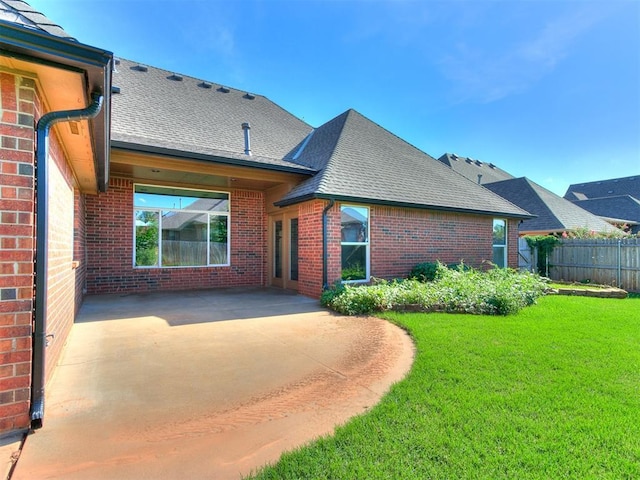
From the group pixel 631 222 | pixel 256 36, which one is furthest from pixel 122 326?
pixel 631 222

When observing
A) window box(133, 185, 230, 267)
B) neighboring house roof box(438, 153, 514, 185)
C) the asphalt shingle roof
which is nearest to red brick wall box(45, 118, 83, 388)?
the asphalt shingle roof

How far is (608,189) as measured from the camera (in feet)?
114

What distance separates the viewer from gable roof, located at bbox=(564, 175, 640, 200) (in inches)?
1309

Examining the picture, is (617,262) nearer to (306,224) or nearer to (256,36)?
(306,224)

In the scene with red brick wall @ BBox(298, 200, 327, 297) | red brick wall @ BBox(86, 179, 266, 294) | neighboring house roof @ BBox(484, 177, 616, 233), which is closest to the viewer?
red brick wall @ BBox(298, 200, 327, 297)

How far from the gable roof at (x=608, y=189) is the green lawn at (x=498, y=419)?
3799 centimetres

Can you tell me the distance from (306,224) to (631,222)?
28.9 m

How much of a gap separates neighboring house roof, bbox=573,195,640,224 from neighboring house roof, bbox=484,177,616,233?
7.04 metres

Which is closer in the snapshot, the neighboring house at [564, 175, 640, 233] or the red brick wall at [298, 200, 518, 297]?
the red brick wall at [298, 200, 518, 297]

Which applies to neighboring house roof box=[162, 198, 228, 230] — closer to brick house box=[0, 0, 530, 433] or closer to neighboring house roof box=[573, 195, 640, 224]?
brick house box=[0, 0, 530, 433]

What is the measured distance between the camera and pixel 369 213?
9352mm

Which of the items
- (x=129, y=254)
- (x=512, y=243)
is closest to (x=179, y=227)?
(x=129, y=254)

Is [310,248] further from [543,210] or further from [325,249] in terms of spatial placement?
[543,210]

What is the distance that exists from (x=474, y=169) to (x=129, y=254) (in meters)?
26.9
